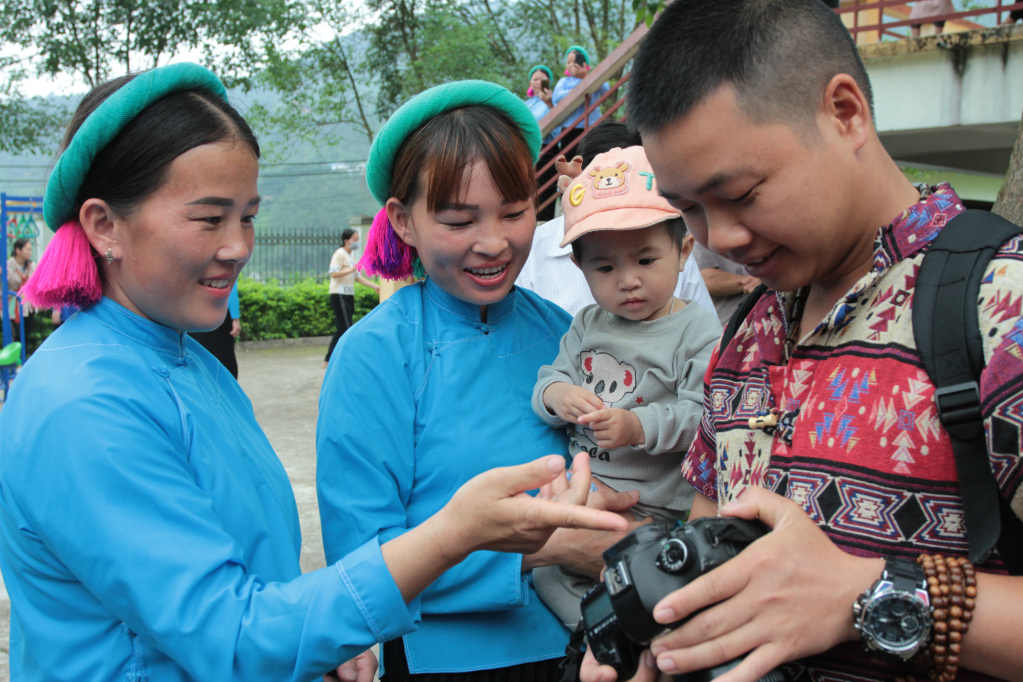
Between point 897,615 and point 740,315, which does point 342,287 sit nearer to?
point 740,315

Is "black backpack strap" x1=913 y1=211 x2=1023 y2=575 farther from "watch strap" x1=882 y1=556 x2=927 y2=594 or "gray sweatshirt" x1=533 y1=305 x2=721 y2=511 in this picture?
"gray sweatshirt" x1=533 y1=305 x2=721 y2=511

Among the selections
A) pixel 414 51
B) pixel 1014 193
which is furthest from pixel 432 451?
pixel 414 51

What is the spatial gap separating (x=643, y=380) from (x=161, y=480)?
4.09 ft

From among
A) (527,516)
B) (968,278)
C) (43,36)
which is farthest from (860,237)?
(43,36)

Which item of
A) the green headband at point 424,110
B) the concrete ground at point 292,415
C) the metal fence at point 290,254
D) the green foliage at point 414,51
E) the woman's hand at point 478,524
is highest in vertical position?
the green foliage at point 414,51

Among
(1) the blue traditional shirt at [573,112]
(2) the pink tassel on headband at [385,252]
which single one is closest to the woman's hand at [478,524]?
(2) the pink tassel on headband at [385,252]

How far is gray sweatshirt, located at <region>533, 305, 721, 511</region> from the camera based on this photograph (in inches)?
81.6

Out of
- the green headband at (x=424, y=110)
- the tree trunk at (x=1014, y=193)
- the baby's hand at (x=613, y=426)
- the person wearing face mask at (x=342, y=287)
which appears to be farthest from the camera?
the person wearing face mask at (x=342, y=287)

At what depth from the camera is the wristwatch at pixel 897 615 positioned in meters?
1.07

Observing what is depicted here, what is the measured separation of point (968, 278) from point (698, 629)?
65 cm

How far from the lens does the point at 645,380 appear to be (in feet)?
6.97

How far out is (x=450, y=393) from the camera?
1.97 meters

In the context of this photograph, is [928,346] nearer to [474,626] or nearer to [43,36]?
[474,626]

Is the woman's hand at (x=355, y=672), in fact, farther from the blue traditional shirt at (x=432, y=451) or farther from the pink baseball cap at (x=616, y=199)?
the pink baseball cap at (x=616, y=199)
